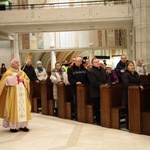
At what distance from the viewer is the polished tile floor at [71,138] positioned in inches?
201

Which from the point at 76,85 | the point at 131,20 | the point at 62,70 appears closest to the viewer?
the point at 76,85

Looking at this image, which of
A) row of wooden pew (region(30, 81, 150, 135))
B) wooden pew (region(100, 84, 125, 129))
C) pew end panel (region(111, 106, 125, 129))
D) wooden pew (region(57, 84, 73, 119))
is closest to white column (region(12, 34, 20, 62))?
row of wooden pew (region(30, 81, 150, 135))

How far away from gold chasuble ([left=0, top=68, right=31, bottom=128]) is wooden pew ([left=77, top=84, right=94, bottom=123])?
1.35 meters

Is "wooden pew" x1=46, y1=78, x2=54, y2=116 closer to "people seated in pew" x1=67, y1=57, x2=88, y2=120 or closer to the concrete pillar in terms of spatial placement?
"people seated in pew" x1=67, y1=57, x2=88, y2=120

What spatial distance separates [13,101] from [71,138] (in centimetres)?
151

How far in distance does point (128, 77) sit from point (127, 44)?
11.6 m

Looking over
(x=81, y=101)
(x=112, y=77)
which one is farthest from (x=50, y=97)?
(x=112, y=77)

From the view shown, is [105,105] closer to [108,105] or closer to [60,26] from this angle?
[108,105]

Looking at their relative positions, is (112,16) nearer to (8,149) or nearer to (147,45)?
(147,45)

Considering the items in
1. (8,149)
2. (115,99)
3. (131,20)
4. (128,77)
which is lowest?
(8,149)

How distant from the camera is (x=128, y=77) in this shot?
20.2 ft

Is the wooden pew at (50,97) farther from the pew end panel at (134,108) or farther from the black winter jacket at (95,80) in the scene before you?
the pew end panel at (134,108)

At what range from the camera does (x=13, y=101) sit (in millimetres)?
6348

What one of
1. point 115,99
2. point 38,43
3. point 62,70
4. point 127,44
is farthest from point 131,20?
point 115,99
